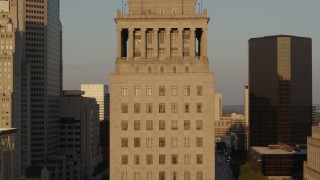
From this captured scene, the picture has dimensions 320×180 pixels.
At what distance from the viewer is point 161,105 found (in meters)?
80.2

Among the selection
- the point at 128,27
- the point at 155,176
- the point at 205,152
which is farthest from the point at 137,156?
the point at 128,27

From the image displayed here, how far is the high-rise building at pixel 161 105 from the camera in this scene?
79375 millimetres

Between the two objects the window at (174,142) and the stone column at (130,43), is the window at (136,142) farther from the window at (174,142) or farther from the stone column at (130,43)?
the stone column at (130,43)

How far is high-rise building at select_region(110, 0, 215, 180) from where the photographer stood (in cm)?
7938

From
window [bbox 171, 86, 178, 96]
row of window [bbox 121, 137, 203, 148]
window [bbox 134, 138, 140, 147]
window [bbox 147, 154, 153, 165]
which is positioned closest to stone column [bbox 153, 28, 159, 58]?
window [bbox 171, 86, 178, 96]

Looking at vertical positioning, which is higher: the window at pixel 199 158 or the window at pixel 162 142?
the window at pixel 162 142

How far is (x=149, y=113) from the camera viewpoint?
8000 centimetres

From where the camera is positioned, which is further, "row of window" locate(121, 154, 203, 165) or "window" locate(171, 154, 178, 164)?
"window" locate(171, 154, 178, 164)

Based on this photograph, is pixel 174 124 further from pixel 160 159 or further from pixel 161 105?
pixel 160 159

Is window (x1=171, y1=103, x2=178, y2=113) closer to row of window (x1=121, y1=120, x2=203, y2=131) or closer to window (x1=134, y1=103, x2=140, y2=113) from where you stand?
row of window (x1=121, y1=120, x2=203, y2=131)

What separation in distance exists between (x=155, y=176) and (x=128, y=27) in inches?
850

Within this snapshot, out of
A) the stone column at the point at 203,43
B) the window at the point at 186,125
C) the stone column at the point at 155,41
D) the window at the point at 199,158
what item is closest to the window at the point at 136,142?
the window at the point at 186,125

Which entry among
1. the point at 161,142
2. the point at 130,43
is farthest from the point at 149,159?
the point at 130,43

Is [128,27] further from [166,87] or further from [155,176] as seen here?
[155,176]
